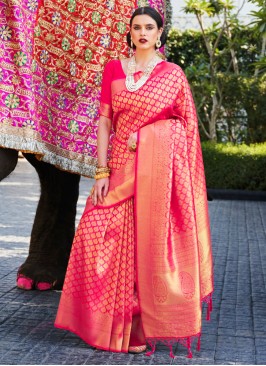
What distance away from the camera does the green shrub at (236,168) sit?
15.3 m

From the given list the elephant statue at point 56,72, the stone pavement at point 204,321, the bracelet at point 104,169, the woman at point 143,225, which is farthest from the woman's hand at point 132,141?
the stone pavement at point 204,321

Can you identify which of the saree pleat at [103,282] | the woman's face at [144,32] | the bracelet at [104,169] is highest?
the woman's face at [144,32]

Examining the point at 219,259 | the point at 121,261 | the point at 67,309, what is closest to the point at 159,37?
the point at 121,261

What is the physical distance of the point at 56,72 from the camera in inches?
199

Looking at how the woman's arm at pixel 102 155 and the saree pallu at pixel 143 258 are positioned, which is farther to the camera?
the woman's arm at pixel 102 155

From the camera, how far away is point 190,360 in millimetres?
4188

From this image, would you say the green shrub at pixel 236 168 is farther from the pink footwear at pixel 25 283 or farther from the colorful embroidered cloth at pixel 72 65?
the colorful embroidered cloth at pixel 72 65

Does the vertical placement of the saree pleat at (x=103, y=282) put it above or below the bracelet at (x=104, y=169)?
below

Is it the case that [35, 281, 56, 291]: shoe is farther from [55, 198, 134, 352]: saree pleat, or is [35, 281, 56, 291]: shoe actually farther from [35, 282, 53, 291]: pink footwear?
[55, 198, 134, 352]: saree pleat

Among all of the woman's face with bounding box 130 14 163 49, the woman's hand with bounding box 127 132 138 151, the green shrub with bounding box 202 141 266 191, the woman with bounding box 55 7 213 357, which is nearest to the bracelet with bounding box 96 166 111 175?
the woman with bounding box 55 7 213 357

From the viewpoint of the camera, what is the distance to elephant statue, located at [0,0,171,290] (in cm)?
443

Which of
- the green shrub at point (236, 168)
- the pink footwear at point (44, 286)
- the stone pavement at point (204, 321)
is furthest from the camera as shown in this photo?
the green shrub at point (236, 168)

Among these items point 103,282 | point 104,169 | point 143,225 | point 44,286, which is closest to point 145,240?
point 143,225

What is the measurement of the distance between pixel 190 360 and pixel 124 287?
0.44m
